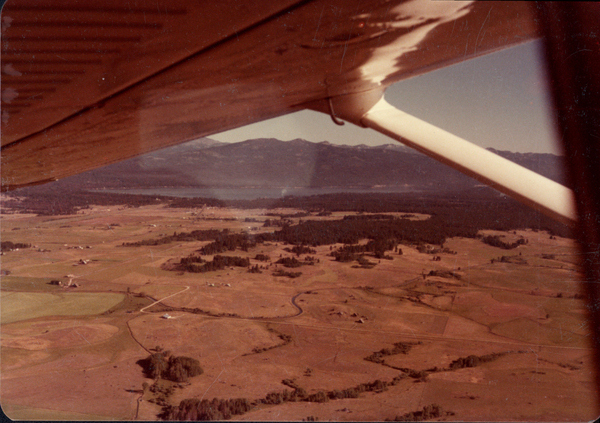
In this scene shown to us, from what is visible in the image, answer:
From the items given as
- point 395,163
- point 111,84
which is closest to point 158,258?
point 395,163

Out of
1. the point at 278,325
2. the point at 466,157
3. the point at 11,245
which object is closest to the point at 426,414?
the point at 278,325

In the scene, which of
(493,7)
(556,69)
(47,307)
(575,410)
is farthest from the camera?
(47,307)

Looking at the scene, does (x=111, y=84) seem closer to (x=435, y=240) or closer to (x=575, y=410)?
(x=575, y=410)

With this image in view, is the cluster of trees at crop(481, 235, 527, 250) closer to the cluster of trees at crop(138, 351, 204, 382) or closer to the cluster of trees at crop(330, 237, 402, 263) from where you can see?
the cluster of trees at crop(330, 237, 402, 263)

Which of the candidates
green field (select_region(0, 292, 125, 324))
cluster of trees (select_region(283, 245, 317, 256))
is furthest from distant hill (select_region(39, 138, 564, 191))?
green field (select_region(0, 292, 125, 324))

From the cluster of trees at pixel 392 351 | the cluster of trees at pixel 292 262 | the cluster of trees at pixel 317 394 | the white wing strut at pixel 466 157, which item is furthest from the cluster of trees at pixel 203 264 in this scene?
the white wing strut at pixel 466 157

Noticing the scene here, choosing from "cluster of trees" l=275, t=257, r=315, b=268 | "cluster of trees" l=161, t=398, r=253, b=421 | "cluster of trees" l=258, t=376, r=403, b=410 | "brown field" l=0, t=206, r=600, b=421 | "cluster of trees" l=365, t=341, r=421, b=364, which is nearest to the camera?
"cluster of trees" l=161, t=398, r=253, b=421
